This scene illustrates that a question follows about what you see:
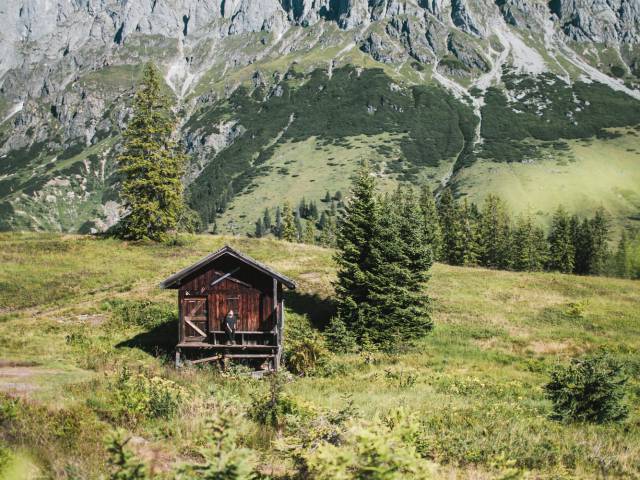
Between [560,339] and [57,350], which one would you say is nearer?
[57,350]

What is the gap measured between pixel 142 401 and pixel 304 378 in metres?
10.3

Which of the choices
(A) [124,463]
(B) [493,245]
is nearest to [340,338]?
(A) [124,463]

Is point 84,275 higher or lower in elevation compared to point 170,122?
lower

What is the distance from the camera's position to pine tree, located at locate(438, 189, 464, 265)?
9056cm

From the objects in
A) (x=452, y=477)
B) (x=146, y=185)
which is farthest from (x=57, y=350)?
(x=146, y=185)

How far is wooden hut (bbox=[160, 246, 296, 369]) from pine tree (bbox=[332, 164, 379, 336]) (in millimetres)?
6295

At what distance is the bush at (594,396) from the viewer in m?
12.2

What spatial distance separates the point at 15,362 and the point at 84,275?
20.1 m

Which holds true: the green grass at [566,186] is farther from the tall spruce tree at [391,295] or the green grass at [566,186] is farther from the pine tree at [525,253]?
the tall spruce tree at [391,295]

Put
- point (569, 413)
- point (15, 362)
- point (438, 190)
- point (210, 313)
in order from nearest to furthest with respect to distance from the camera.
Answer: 1. point (569, 413)
2. point (15, 362)
3. point (210, 313)
4. point (438, 190)

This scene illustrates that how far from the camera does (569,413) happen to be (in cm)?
1248

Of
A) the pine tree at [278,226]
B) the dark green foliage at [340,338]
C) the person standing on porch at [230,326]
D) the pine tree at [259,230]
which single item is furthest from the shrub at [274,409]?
the pine tree at [259,230]

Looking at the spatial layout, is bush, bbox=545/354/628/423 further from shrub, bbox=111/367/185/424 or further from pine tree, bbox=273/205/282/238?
pine tree, bbox=273/205/282/238

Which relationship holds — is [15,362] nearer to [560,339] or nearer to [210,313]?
[210,313]
